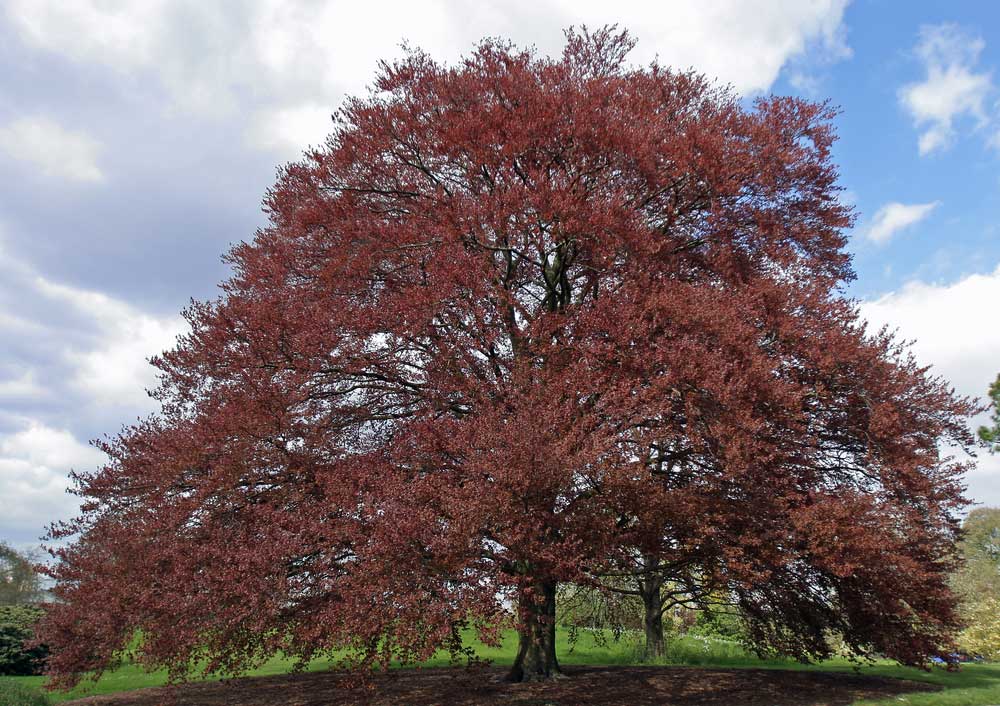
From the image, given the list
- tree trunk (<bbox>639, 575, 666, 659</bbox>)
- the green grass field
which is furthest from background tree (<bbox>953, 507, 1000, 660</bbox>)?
tree trunk (<bbox>639, 575, 666, 659</bbox>)

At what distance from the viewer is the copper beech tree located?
9164 mm

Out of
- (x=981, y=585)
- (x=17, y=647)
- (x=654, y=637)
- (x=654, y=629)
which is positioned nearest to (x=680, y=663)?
(x=654, y=637)

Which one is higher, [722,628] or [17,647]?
[722,628]

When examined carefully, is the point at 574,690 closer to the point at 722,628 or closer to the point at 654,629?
the point at 722,628

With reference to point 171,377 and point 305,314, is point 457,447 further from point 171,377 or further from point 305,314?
point 171,377

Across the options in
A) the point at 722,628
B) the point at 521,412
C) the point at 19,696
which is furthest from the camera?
the point at 722,628

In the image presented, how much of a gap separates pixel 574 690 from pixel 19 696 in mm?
9777

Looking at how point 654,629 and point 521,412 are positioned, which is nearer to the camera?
point 521,412

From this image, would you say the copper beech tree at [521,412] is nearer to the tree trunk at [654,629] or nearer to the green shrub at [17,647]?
the tree trunk at [654,629]

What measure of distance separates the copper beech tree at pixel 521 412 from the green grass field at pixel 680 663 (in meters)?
1.08

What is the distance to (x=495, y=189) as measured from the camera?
1284cm

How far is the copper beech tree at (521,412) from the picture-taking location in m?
9.16

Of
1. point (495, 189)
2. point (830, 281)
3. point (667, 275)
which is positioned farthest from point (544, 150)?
point (830, 281)

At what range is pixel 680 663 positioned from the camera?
61.4 ft
